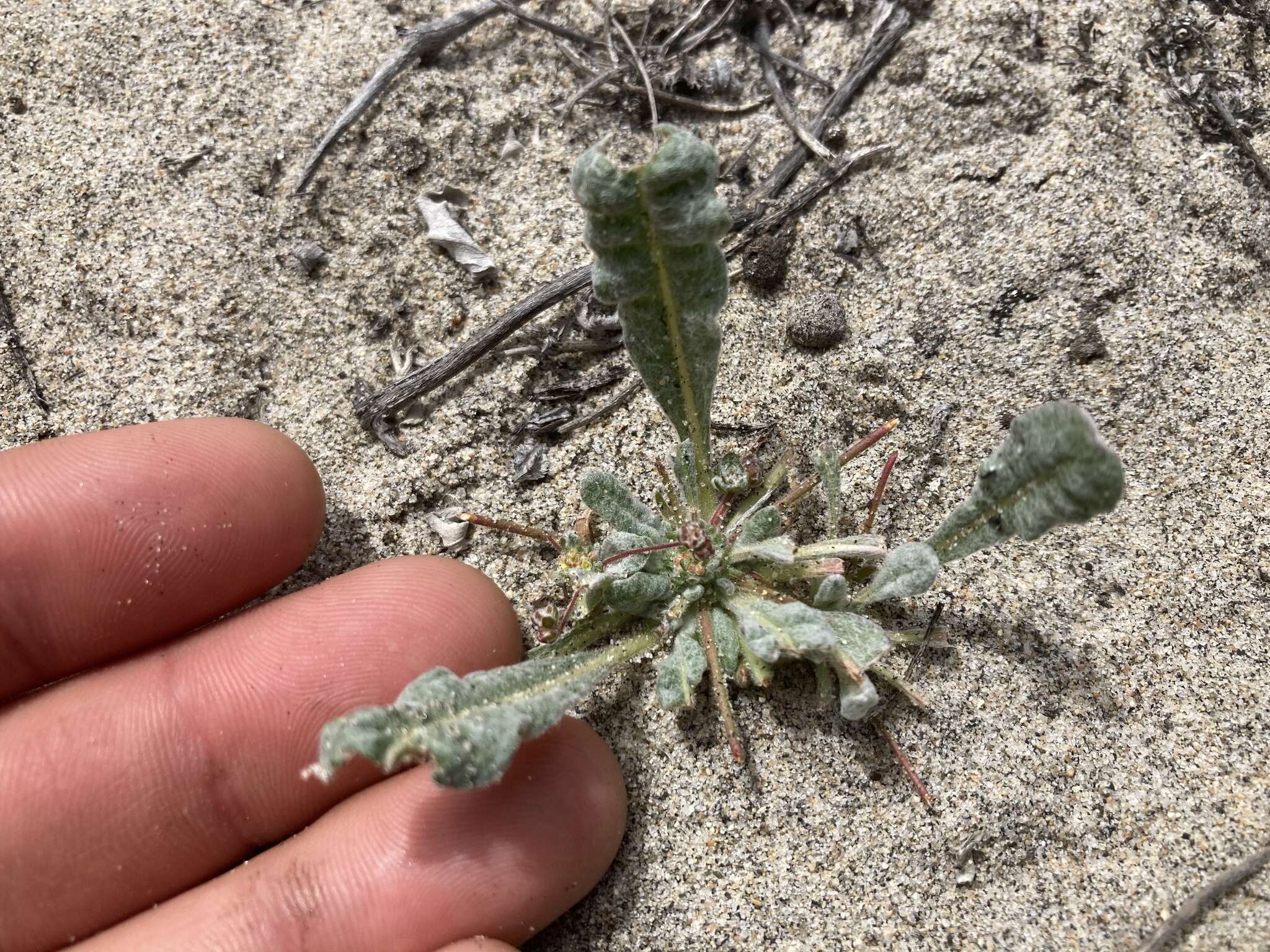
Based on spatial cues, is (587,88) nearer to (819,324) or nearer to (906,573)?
(819,324)

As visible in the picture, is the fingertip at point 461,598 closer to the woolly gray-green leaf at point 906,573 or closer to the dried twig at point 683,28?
the woolly gray-green leaf at point 906,573

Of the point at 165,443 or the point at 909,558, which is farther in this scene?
the point at 165,443

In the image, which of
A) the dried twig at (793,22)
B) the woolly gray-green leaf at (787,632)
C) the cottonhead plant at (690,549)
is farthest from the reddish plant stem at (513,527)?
the dried twig at (793,22)

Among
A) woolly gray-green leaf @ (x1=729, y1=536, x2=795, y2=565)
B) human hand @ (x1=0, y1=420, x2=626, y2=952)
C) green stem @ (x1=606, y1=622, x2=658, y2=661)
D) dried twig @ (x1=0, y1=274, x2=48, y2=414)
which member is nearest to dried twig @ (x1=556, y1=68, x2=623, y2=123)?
human hand @ (x1=0, y1=420, x2=626, y2=952)

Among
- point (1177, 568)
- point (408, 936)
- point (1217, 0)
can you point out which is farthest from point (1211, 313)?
point (408, 936)

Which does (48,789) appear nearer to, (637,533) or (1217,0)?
(637,533)

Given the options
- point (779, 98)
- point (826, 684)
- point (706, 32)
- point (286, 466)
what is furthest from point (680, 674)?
point (706, 32)

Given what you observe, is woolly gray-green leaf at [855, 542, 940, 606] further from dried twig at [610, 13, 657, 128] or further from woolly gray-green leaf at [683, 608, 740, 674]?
dried twig at [610, 13, 657, 128]
